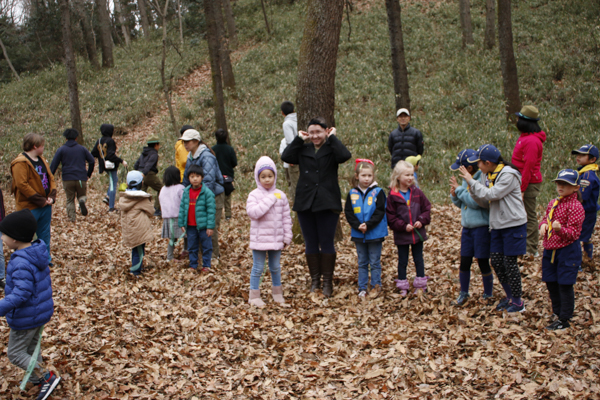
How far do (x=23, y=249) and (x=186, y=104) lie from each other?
19.4m

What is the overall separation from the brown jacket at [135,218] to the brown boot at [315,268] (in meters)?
2.53

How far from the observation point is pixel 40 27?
3144 centimetres

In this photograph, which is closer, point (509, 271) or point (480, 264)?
point (509, 271)

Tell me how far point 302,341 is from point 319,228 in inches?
63.7

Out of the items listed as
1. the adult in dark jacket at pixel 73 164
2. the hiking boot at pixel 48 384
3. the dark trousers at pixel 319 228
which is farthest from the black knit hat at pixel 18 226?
the adult in dark jacket at pixel 73 164

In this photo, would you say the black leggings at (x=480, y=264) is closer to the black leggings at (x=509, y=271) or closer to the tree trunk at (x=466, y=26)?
the black leggings at (x=509, y=271)

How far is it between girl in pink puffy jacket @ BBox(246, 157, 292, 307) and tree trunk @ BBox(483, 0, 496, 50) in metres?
19.8

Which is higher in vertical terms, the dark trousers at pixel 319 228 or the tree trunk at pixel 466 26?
the tree trunk at pixel 466 26

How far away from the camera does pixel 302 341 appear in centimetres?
526

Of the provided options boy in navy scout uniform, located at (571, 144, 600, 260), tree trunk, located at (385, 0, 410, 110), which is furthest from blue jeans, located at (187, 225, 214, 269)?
tree trunk, located at (385, 0, 410, 110)

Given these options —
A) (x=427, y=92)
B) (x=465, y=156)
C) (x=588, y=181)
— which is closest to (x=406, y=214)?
(x=465, y=156)

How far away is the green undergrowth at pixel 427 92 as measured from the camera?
15.3 metres

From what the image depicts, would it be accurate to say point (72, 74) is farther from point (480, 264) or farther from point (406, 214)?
point (480, 264)

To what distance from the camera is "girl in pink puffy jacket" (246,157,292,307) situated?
6117 millimetres
